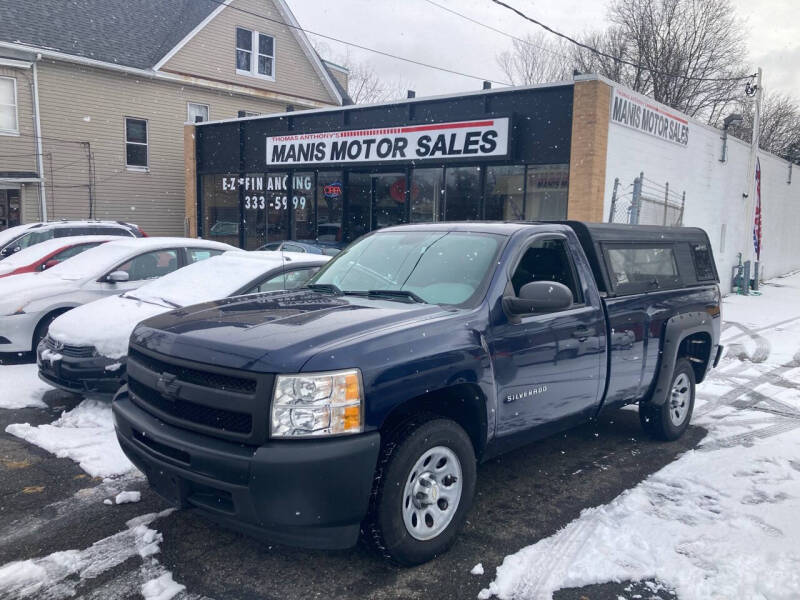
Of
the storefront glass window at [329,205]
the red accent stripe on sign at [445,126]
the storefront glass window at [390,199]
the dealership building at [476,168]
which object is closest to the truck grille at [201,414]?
Answer: the dealership building at [476,168]

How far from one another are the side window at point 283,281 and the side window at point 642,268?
9.65ft

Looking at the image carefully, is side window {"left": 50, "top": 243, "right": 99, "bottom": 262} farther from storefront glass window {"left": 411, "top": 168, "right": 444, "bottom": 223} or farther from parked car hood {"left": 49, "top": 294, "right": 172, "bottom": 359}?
storefront glass window {"left": 411, "top": 168, "right": 444, "bottom": 223}

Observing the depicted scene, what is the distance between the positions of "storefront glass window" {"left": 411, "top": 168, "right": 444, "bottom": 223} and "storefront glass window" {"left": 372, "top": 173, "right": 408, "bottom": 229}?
0.30 meters

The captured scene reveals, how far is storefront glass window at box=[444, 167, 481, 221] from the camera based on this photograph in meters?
14.2

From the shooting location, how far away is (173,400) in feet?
11.1

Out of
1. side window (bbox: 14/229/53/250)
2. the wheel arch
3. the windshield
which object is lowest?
the wheel arch

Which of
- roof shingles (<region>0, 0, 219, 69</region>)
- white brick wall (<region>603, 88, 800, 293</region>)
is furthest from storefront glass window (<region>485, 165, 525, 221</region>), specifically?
roof shingles (<region>0, 0, 219, 69</region>)

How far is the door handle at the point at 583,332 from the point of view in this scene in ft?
14.7

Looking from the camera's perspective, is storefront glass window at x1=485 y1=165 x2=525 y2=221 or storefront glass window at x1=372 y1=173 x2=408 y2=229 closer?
storefront glass window at x1=485 y1=165 x2=525 y2=221

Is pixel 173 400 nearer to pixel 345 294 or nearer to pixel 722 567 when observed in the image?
pixel 345 294

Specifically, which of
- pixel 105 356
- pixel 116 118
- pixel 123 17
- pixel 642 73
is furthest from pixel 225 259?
pixel 642 73

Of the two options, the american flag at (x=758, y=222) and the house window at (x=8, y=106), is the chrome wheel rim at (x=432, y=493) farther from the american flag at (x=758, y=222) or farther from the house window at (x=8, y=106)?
the house window at (x=8, y=106)

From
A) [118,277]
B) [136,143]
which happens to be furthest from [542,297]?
[136,143]

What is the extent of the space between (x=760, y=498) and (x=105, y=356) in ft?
17.1
